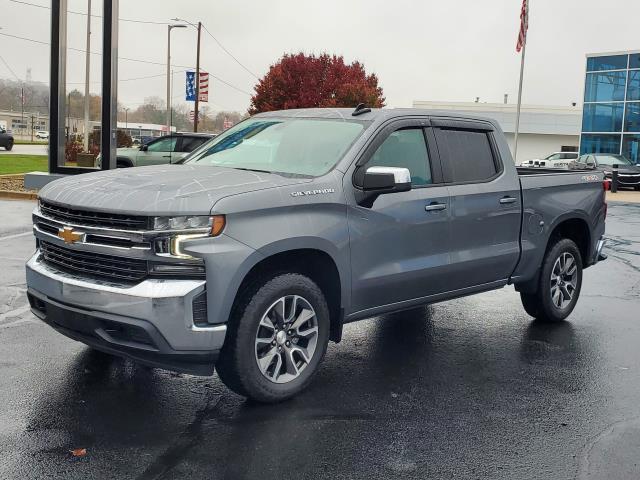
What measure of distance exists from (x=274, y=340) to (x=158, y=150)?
17.2 metres

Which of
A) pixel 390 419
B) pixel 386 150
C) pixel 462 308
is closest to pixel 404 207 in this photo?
pixel 386 150

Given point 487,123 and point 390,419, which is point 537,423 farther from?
point 487,123

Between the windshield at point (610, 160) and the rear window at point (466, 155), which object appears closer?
the rear window at point (466, 155)

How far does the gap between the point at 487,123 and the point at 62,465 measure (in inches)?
180

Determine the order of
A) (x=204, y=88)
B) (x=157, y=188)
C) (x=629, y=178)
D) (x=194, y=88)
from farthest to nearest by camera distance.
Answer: (x=204, y=88)
(x=194, y=88)
(x=629, y=178)
(x=157, y=188)

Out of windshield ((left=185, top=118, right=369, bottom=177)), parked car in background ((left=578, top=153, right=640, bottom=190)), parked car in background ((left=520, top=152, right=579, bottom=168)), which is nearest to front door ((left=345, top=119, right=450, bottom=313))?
windshield ((left=185, top=118, right=369, bottom=177))

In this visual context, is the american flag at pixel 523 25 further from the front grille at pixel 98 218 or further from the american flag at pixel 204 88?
the front grille at pixel 98 218

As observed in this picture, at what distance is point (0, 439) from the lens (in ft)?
13.7

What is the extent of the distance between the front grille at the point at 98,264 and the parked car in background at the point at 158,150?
16.3 metres

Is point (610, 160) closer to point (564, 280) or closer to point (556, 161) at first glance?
point (556, 161)

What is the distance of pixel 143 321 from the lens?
4.25 meters

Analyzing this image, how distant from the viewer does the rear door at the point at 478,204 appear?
19.9 ft

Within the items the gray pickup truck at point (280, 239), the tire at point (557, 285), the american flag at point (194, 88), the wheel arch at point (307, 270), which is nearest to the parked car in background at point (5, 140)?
the american flag at point (194, 88)

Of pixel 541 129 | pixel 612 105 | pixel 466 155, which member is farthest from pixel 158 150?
pixel 541 129
